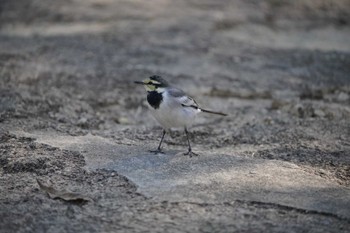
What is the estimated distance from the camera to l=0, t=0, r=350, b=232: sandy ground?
4359 mm

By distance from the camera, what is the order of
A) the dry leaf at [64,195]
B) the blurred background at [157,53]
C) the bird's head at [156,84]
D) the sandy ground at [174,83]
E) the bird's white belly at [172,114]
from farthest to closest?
the blurred background at [157,53]
the bird's head at [156,84]
the bird's white belly at [172,114]
the dry leaf at [64,195]
the sandy ground at [174,83]

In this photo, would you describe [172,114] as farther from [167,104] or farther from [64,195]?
[64,195]

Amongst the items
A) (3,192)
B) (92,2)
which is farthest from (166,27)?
(3,192)

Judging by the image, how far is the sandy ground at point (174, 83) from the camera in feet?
14.3

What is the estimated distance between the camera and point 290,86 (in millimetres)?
8820

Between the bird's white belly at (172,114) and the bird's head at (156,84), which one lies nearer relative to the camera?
the bird's white belly at (172,114)

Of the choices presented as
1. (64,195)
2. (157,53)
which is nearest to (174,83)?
(157,53)

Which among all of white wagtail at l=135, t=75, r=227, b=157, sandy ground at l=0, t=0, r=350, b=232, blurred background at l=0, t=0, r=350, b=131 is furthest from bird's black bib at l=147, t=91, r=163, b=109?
blurred background at l=0, t=0, r=350, b=131

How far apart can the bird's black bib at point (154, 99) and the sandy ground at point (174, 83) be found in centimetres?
48

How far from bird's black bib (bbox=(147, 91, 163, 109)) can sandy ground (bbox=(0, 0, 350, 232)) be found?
1.56ft

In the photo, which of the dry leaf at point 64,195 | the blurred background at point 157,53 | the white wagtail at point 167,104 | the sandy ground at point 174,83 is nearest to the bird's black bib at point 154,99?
the white wagtail at point 167,104

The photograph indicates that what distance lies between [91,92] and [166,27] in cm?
344

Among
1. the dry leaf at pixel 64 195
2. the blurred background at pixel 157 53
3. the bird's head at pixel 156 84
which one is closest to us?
the dry leaf at pixel 64 195

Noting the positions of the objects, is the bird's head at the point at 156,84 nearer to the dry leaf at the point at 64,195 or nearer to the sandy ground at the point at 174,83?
the sandy ground at the point at 174,83
